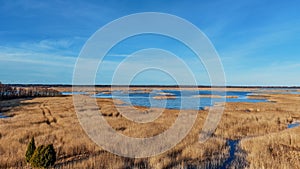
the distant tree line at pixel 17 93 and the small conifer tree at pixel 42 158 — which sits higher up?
the distant tree line at pixel 17 93

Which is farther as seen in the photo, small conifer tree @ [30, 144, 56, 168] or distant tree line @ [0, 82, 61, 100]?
distant tree line @ [0, 82, 61, 100]

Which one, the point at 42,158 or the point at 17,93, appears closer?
the point at 42,158

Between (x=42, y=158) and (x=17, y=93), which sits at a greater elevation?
(x=17, y=93)

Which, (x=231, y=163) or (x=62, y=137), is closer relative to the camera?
(x=231, y=163)

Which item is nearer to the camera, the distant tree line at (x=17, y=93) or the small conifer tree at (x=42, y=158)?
the small conifer tree at (x=42, y=158)

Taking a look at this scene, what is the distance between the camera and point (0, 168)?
895 cm

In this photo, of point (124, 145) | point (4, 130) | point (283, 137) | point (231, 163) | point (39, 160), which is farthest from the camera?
point (4, 130)

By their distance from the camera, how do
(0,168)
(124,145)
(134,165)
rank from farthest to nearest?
(124,145) < (134,165) < (0,168)

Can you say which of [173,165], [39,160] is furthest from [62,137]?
[173,165]

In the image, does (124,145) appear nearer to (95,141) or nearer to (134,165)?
(95,141)

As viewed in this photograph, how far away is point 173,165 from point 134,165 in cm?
153

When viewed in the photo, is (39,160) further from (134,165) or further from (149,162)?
(149,162)

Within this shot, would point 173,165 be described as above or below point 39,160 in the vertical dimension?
below

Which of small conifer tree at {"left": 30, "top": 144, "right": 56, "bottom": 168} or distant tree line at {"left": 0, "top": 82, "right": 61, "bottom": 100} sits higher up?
distant tree line at {"left": 0, "top": 82, "right": 61, "bottom": 100}
